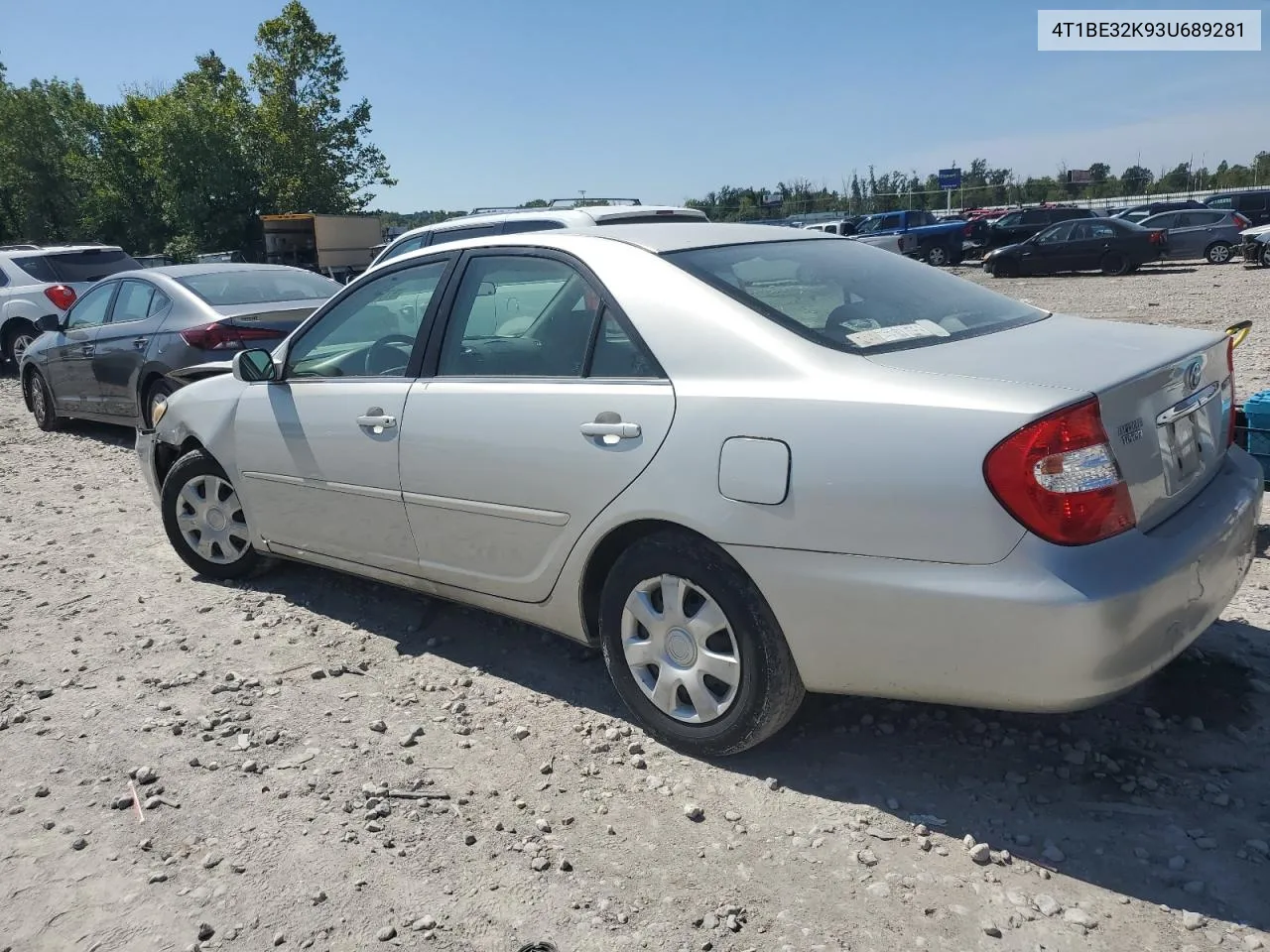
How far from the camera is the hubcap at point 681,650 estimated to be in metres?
3.12

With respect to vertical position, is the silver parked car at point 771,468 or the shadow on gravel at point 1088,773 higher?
the silver parked car at point 771,468

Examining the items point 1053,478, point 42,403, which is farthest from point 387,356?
point 42,403

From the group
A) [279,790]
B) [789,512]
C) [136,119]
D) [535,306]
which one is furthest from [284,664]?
[136,119]

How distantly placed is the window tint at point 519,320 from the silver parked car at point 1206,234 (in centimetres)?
2598

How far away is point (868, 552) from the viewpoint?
2.72 metres

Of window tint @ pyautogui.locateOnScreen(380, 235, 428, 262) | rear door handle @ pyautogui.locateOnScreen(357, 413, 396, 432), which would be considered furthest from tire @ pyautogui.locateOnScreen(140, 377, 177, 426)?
rear door handle @ pyautogui.locateOnScreen(357, 413, 396, 432)

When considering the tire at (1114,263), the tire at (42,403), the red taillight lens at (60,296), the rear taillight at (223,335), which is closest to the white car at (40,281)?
the red taillight lens at (60,296)

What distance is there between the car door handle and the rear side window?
487 inches

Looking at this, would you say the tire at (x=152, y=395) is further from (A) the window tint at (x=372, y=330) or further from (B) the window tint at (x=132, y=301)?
(A) the window tint at (x=372, y=330)

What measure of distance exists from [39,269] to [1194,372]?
14222 millimetres

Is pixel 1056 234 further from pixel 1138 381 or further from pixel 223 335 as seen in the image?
pixel 1138 381

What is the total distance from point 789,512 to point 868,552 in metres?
0.24

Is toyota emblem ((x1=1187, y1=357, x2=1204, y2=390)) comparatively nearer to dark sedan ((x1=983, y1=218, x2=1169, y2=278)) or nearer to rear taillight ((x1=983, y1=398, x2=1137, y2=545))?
rear taillight ((x1=983, y1=398, x2=1137, y2=545))

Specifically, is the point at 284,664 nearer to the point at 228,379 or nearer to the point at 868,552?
the point at 228,379
